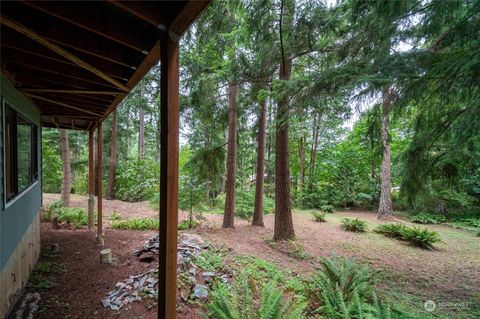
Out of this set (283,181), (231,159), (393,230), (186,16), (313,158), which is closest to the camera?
(186,16)

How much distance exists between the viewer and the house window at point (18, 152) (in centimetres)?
307

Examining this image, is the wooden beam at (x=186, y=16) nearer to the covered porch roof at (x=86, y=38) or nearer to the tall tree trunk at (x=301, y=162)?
the covered porch roof at (x=86, y=38)

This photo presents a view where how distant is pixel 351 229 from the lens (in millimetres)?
9109

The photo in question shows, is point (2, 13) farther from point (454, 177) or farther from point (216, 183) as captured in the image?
point (216, 183)

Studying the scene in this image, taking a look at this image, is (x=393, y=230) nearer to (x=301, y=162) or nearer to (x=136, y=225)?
(x=136, y=225)

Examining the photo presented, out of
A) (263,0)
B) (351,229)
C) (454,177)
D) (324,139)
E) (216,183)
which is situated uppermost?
A: (263,0)

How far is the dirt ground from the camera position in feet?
12.2

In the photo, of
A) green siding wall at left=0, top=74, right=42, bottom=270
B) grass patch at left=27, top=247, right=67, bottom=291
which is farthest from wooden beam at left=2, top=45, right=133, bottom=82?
grass patch at left=27, top=247, right=67, bottom=291

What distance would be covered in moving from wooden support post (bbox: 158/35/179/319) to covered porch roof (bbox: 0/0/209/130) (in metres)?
0.31

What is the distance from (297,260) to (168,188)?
14.9ft

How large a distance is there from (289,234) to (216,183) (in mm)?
2686

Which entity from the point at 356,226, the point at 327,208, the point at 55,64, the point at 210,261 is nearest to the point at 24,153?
the point at 55,64

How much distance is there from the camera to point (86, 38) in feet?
7.10

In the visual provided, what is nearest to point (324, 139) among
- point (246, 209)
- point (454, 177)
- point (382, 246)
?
point (246, 209)
